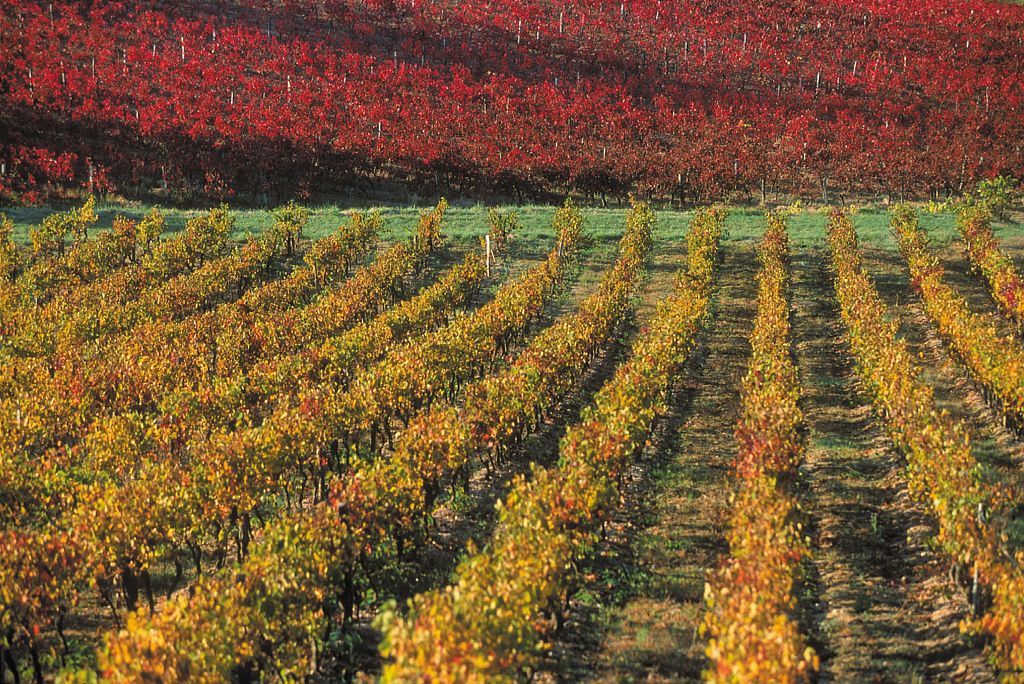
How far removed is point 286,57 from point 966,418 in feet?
210

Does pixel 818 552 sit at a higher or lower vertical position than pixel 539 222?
lower

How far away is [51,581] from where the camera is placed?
13.6m

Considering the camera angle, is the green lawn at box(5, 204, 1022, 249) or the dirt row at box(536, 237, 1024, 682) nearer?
the dirt row at box(536, 237, 1024, 682)

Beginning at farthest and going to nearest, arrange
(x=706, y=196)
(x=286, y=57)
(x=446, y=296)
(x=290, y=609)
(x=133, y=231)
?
(x=286, y=57) < (x=706, y=196) < (x=133, y=231) < (x=446, y=296) < (x=290, y=609)

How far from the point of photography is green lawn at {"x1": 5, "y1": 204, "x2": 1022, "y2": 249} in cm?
4566

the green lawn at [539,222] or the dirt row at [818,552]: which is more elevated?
the green lawn at [539,222]

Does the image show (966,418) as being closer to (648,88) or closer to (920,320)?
(920,320)

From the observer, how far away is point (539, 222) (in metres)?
49.2

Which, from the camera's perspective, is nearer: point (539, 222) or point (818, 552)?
point (818, 552)

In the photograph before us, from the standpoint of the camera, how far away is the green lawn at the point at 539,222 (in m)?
45.7

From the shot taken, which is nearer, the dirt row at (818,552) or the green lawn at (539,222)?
the dirt row at (818,552)

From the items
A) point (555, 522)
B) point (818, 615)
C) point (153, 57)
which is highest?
point (153, 57)

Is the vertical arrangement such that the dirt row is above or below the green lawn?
below

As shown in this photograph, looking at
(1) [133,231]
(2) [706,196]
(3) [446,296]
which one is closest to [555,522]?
(3) [446,296]
